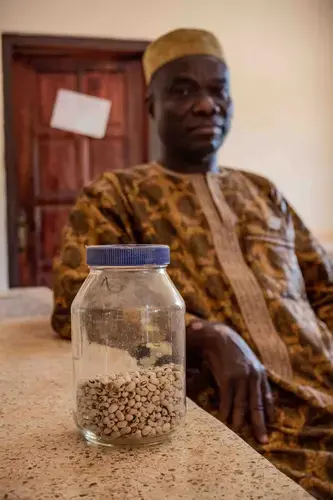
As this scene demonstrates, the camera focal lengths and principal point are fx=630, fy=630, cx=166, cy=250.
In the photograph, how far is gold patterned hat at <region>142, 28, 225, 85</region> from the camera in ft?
4.38

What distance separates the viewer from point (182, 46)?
1.34 m

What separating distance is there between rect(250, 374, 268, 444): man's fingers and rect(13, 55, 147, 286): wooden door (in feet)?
7.42

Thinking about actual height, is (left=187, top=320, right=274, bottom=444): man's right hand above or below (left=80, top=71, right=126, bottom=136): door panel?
below

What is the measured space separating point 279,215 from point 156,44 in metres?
0.46

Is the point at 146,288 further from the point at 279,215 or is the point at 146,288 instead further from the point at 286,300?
the point at 279,215

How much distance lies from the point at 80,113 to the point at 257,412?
2413 millimetres

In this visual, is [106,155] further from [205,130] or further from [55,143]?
[205,130]

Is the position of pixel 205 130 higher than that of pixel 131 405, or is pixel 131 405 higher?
pixel 205 130

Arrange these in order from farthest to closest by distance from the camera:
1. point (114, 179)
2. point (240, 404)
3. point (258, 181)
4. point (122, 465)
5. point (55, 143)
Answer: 1. point (55, 143)
2. point (258, 181)
3. point (114, 179)
4. point (240, 404)
5. point (122, 465)

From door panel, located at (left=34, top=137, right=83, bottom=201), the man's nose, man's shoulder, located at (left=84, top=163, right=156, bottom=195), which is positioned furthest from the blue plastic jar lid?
door panel, located at (left=34, top=137, right=83, bottom=201)

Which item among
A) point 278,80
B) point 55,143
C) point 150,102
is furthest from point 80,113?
point 150,102

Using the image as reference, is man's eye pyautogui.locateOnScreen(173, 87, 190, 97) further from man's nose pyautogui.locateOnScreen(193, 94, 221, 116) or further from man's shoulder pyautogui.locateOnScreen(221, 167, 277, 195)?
man's shoulder pyautogui.locateOnScreen(221, 167, 277, 195)

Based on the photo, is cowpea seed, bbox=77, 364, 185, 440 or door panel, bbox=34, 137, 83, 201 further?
door panel, bbox=34, 137, 83, 201

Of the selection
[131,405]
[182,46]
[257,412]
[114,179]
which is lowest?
[257,412]
